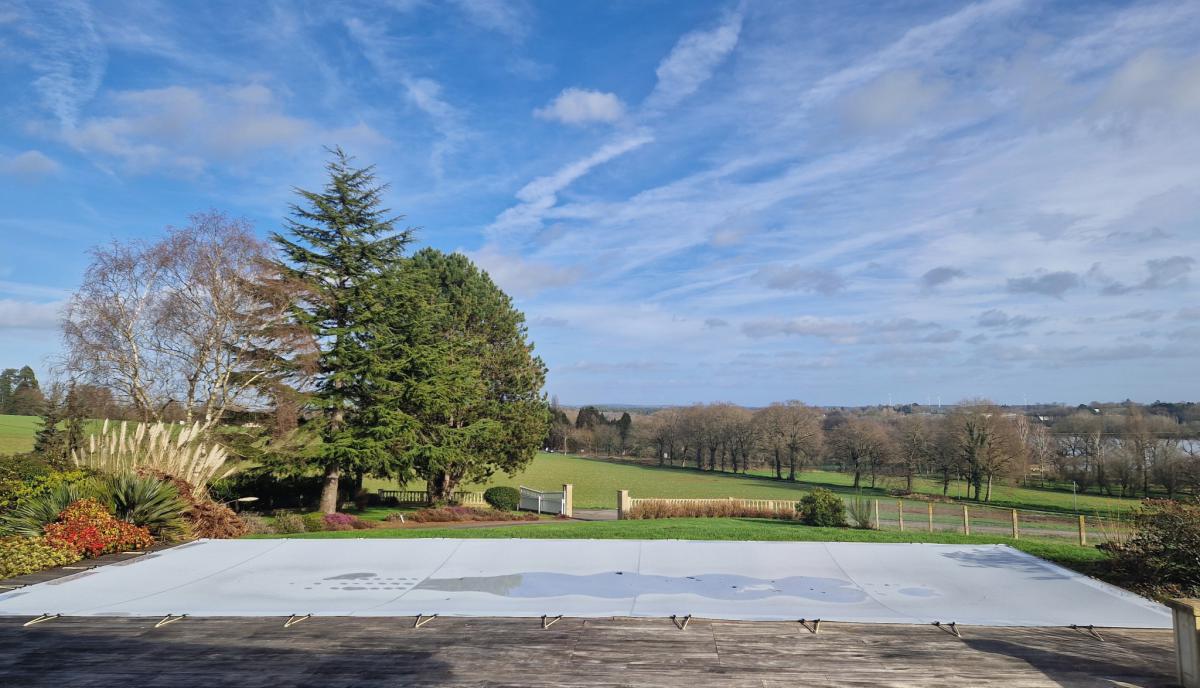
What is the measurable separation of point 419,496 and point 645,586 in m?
23.9

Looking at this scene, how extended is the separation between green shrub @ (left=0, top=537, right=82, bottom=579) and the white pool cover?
81 centimetres

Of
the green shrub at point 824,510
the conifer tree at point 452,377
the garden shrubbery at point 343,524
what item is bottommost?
the garden shrubbery at point 343,524

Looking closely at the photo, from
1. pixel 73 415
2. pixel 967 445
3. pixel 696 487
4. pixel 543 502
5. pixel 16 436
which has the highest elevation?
pixel 73 415

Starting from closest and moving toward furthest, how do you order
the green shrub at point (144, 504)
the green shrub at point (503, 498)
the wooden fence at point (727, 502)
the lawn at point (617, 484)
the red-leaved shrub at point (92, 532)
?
the red-leaved shrub at point (92, 532) → the green shrub at point (144, 504) → the wooden fence at point (727, 502) → the green shrub at point (503, 498) → the lawn at point (617, 484)

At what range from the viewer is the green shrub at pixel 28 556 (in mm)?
7527

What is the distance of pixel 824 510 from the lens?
16156 millimetres

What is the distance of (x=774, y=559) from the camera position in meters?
8.26

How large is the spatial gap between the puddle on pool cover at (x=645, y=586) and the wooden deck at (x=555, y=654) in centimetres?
89

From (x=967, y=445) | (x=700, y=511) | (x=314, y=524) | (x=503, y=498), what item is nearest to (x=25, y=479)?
(x=314, y=524)

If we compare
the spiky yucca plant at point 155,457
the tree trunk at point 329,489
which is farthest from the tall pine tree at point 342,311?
the spiky yucca plant at point 155,457

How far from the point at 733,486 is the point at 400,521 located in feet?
114

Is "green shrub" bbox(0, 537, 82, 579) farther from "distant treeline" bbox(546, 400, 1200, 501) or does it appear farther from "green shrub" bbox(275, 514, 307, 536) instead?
"distant treeline" bbox(546, 400, 1200, 501)

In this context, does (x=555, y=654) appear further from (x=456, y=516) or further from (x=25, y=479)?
(x=456, y=516)

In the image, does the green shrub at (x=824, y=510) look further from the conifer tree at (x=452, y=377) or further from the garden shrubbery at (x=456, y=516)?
the conifer tree at (x=452, y=377)
